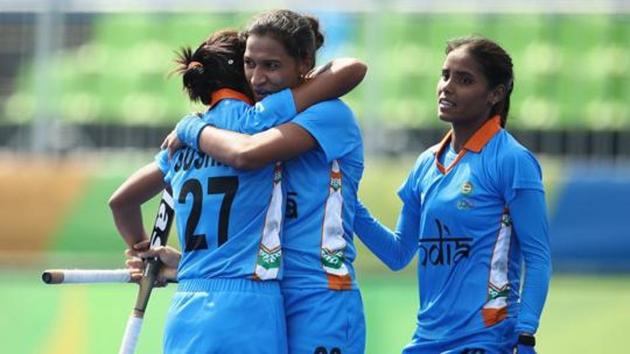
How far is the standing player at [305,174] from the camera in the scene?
14.8ft

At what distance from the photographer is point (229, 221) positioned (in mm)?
4512

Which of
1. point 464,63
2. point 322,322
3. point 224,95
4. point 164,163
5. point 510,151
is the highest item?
point 464,63

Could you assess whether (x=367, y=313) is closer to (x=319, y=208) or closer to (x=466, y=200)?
(x=466, y=200)

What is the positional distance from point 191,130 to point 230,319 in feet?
1.99

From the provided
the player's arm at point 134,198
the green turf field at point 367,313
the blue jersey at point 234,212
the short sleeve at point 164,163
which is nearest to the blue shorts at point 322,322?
the blue jersey at point 234,212

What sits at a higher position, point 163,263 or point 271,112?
point 271,112

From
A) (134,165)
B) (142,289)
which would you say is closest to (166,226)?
(142,289)

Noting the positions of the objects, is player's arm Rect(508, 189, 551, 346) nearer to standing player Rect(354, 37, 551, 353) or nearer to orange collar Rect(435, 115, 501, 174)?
standing player Rect(354, 37, 551, 353)

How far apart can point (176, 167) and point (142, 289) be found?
439 mm

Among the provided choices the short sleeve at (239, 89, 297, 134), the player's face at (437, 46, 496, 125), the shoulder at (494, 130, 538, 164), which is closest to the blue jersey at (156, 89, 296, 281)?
the short sleeve at (239, 89, 297, 134)

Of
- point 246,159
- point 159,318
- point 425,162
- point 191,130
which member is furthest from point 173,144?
point 159,318

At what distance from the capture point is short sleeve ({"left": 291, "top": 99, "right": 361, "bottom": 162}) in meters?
4.56

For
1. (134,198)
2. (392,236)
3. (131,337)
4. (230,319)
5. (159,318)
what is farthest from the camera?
(159,318)

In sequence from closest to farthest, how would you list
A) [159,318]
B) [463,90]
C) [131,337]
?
[131,337] < [463,90] < [159,318]
